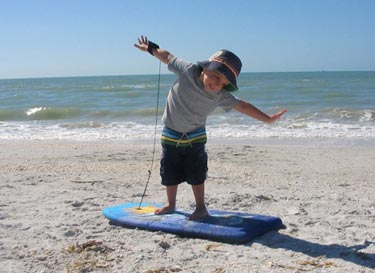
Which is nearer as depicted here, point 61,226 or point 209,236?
point 209,236

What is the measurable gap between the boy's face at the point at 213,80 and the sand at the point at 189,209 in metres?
1.12

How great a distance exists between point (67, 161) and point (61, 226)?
149 inches

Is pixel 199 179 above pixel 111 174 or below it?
above

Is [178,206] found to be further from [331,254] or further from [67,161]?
[67,161]

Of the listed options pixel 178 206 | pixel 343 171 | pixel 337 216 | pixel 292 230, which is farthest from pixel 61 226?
pixel 343 171

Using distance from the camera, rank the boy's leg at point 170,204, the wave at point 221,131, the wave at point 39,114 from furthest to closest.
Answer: the wave at point 39,114 < the wave at point 221,131 < the boy's leg at point 170,204

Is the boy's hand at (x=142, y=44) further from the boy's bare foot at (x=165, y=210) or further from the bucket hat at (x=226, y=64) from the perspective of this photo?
the boy's bare foot at (x=165, y=210)

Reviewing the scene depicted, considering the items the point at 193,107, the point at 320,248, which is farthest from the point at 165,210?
the point at 320,248

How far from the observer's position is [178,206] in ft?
14.7

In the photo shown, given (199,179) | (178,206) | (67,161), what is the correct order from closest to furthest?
(199,179)
(178,206)
(67,161)

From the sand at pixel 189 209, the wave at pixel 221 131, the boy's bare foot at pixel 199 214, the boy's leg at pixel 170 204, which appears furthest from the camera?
the wave at pixel 221 131

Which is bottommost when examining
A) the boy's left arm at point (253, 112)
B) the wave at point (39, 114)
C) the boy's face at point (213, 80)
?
Result: the wave at point (39, 114)

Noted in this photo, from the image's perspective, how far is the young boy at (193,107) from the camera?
3445 mm

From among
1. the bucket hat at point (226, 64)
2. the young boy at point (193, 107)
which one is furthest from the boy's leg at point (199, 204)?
the bucket hat at point (226, 64)
